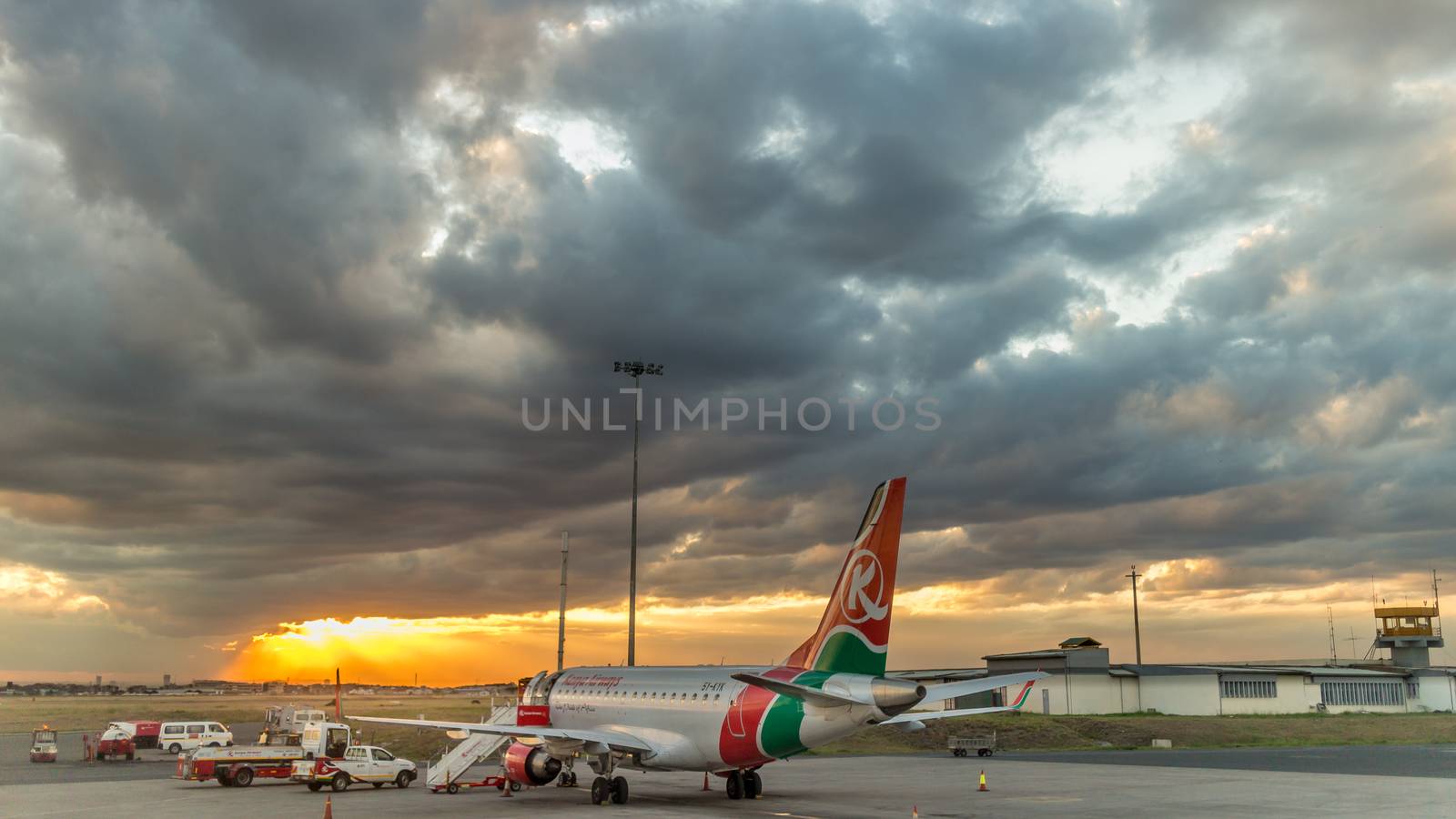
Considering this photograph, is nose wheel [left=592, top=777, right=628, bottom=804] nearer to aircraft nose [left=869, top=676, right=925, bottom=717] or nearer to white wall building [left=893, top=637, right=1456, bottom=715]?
aircraft nose [left=869, top=676, right=925, bottom=717]

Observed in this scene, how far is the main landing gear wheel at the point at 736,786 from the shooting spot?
39.4 metres

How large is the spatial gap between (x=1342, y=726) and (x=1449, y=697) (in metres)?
37.1

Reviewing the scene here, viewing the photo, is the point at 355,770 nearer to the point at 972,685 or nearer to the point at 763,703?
the point at 763,703

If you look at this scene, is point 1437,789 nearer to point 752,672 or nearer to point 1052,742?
point 752,672

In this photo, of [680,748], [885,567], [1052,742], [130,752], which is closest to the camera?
[885,567]

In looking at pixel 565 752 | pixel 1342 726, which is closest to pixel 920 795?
pixel 565 752

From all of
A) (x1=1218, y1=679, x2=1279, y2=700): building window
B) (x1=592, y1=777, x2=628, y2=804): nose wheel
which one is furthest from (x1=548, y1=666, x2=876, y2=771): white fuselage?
(x1=1218, y1=679, x2=1279, y2=700): building window

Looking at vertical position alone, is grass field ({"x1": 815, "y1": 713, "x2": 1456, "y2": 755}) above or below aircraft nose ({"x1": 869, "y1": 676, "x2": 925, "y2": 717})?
below

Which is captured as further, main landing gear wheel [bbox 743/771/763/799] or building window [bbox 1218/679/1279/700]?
building window [bbox 1218/679/1279/700]

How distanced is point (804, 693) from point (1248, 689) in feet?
278

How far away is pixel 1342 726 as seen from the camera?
90438 mm

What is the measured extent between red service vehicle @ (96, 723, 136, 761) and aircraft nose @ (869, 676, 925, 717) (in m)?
50.8

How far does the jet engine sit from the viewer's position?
40375 millimetres

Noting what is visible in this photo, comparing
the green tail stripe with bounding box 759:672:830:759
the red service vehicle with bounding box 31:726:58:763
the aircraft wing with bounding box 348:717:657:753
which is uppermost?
the green tail stripe with bounding box 759:672:830:759
